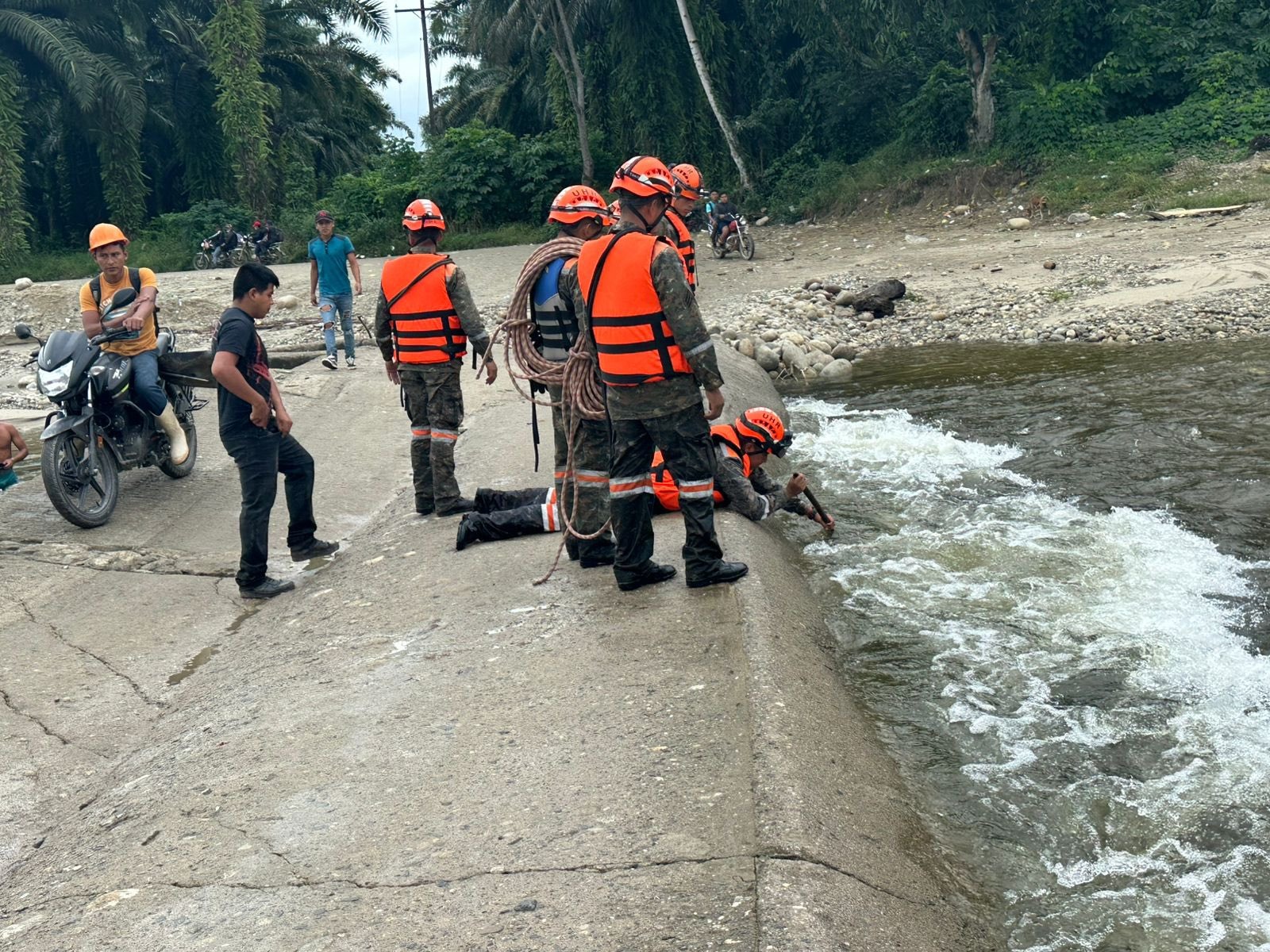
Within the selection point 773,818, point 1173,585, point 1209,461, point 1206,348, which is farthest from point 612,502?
point 1206,348

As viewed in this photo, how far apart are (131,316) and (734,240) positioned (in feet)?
58.6

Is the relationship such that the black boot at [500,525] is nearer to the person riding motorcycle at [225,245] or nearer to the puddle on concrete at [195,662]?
the puddle on concrete at [195,662]

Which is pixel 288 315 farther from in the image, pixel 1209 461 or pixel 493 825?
pixel 493 825

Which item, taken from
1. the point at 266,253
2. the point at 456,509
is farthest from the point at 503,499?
the point at 266,253

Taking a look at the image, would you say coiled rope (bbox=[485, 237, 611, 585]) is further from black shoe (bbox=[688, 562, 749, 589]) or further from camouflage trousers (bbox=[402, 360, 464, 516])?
camouflage trousers (bbox=[402, 360, 464, 516])

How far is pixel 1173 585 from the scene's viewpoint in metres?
6.61

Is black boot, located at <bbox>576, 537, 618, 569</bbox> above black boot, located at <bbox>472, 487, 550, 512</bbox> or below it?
below

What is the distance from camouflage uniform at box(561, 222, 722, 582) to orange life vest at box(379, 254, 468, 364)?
1.54m

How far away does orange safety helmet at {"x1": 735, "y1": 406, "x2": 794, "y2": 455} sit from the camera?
6840mm

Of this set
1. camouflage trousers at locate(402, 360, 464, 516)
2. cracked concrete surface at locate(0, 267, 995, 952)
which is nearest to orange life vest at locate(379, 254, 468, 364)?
camouflage trousers at locate(402, 360, 464, 516)

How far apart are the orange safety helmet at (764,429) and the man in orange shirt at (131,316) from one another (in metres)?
4.04

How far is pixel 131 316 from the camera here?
796 centimetres

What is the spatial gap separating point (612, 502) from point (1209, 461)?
5.67 metres

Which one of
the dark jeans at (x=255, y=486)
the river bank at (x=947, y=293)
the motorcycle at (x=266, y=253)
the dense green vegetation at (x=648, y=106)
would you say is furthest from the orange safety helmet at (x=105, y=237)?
the motorcycle at (x=266, y=253)
